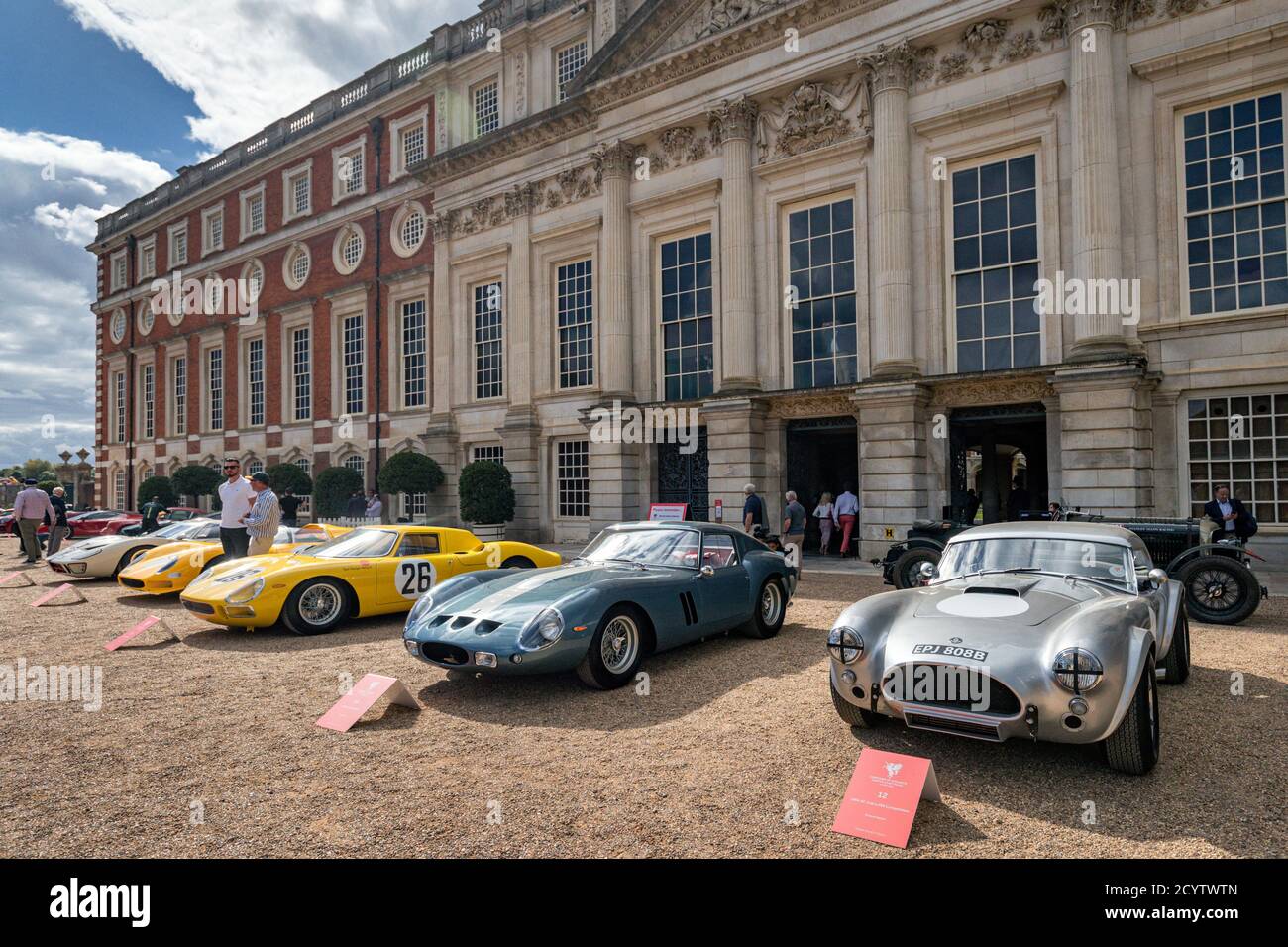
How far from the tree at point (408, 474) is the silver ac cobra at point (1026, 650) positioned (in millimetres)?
21004

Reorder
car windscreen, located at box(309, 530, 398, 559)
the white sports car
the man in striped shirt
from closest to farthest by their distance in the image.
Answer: car windscreen, located at box(309, 530, 398, 559)
the man in striped shirt
the white sports car

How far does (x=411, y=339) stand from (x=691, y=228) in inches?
489

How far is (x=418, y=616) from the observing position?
20.1 ft

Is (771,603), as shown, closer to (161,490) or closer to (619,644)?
(619,644)

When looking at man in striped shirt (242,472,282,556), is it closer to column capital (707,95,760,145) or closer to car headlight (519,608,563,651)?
car headlight (519,608,563,651)

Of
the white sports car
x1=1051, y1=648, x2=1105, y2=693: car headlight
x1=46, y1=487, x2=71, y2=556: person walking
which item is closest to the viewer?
x1=1051, y1=648, x2=1105, y2=693: car headlight

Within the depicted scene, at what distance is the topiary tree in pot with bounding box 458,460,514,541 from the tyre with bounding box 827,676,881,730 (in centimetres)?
1810

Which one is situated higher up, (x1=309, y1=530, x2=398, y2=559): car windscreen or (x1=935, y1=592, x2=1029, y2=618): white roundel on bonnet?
(x1=309, y1=530, x2=398, y2=559): car windscreen

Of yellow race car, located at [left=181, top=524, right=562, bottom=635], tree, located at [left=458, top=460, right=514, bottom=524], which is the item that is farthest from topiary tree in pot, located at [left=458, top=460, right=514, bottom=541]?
yellow race car, located at [left=181, top=524, right=562, bottom=635]

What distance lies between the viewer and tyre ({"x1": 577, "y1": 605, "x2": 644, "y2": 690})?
18.6 feet

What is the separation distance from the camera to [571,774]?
408 cm

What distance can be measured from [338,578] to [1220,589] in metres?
10.3

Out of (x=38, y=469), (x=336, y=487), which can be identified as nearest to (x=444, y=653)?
(x=336, y=487)
